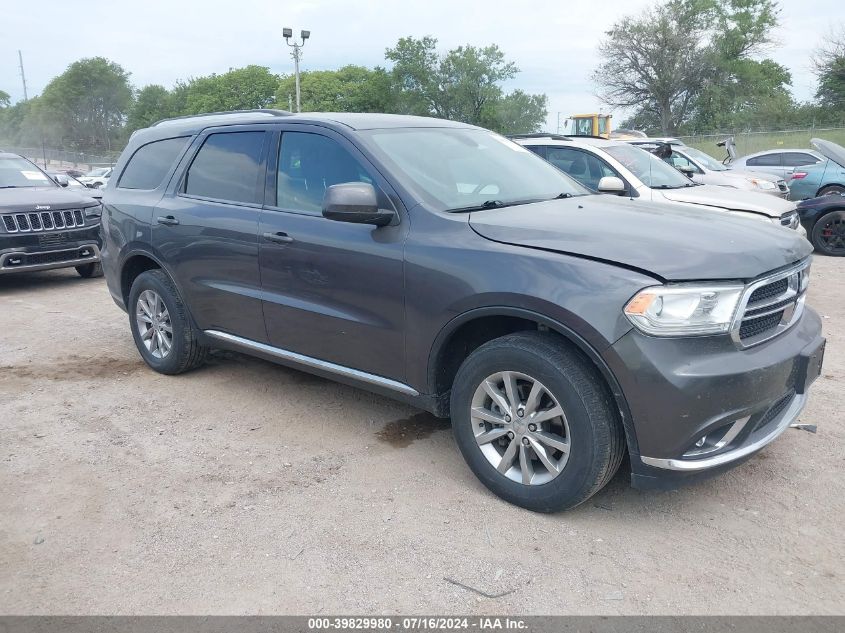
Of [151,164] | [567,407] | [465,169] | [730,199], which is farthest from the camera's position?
[730,199]

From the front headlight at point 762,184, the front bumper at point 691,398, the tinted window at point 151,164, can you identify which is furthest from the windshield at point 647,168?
the front bumper at point 691,398

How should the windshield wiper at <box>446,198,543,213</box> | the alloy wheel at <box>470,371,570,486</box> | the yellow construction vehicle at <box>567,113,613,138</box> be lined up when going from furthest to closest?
the yellow construction vehicle at <box>567,113,613,138</box> → the windshield wiper at <box>446,198,543,213</box> → the alloy wheel at <box>470,371,570,486</box>

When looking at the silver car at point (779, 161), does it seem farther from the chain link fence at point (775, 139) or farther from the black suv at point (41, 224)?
the chain link fence at point (775, 139)

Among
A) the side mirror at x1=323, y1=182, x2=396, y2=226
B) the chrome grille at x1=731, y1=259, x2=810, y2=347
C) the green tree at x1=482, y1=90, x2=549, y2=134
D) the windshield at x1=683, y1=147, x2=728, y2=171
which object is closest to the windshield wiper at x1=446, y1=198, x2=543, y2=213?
the side mirror at x1=323, y1=182, x2=396, y2=226

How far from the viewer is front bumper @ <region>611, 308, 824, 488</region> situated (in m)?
2.80

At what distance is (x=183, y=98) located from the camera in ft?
316

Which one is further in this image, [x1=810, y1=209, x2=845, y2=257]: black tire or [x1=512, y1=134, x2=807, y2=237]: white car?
[x1=810, y1=209, x2=845, y2=257]: black tire

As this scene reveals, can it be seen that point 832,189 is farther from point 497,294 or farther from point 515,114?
point 515,114

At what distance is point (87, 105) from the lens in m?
97.4

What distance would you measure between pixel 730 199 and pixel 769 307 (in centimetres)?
506

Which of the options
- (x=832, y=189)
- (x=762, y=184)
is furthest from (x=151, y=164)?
(x=832, y=189)

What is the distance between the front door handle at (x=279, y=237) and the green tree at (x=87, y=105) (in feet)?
333

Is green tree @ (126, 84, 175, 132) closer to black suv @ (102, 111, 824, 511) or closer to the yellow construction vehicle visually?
the yellow construction vehicle

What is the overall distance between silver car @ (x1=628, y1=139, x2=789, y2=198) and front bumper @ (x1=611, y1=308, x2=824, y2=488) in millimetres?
8357
